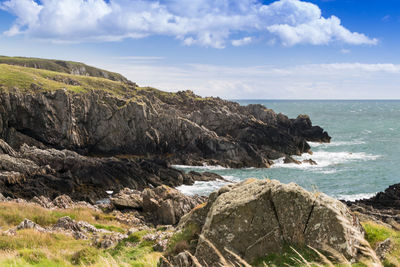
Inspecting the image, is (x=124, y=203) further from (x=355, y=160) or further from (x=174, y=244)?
(x=355, y=160)

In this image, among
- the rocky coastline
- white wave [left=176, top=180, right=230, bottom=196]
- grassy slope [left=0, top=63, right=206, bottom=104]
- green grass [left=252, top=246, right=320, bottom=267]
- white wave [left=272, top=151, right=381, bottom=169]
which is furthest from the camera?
grassy slope [left=0, top=63, right=206, bottom=104]

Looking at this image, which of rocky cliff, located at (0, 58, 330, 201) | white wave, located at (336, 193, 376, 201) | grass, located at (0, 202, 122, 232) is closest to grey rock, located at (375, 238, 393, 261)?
grass, located at (0, 202, 122, 232)

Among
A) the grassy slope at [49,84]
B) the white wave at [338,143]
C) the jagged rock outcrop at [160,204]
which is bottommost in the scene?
the jagged rock outcrop at [160,204]

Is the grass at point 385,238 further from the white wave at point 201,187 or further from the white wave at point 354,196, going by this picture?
the white wave at point 354,196

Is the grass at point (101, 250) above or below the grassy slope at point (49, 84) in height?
below

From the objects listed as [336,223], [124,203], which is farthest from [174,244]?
[124,203]

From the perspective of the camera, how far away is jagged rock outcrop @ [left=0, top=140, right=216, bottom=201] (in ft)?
124

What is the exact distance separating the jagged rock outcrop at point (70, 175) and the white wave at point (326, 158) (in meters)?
21.8

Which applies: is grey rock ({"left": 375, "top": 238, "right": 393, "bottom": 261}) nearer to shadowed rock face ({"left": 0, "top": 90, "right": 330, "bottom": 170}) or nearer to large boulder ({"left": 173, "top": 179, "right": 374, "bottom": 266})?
large boulder ({"left": 173, "top": 179, "right": 374, "bottom": 266})

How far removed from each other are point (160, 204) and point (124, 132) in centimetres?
4359

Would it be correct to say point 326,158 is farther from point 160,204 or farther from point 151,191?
point 160,204

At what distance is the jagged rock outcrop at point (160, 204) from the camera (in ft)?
94.8

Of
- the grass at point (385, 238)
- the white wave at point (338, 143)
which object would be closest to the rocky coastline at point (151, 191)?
the grass at point (385, 238)

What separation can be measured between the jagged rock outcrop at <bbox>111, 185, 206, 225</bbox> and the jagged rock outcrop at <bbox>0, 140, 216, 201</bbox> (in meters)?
6.17
